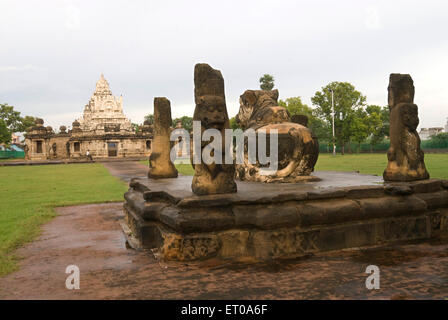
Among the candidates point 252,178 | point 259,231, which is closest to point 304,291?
point 259,231

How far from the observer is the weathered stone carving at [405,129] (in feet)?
18.1

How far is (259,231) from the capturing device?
4.31 m

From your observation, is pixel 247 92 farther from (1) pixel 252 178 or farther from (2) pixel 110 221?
(2) pixel 110 221

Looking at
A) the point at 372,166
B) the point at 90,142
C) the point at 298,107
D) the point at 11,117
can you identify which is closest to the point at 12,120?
the point at 11,117

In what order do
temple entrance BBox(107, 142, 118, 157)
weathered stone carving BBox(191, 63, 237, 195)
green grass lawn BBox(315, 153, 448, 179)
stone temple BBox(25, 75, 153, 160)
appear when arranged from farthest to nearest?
temple entrance BBox(107, 142, 118, 157) < stone temple BBox(25, 75, 153, 160) < green grass lawn BBox(315, 153, 448, 179) < weathered stone carving BBox(191, 63, 237, 195)

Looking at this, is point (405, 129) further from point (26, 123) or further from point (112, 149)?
point (26, 123)

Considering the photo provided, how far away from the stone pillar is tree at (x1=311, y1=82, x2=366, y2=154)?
121ft

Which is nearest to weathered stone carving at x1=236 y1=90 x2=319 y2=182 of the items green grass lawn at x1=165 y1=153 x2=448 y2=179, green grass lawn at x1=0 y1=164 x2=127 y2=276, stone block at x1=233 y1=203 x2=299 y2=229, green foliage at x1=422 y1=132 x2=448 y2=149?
stone block at x1=233 y1=203 x2=299 y2=229

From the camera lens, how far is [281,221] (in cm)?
431

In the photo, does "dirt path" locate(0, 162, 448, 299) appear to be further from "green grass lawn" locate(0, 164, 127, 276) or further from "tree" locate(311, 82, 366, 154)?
"tree" locate(311, 82, 366, 154)

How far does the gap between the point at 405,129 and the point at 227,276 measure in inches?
138

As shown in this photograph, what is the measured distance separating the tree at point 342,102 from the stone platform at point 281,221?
38.3m

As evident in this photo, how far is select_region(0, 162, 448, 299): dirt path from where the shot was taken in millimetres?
3215
